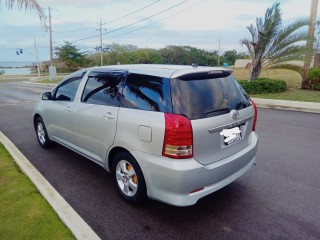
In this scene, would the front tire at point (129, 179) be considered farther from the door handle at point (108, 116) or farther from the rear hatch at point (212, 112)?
the rear hatch at point (212, 112)

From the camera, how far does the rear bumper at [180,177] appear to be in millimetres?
2689

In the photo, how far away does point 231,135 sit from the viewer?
3119 mm

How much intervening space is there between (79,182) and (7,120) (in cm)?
618

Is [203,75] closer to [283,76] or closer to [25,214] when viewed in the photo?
[25,214]

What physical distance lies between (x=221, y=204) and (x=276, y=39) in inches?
507

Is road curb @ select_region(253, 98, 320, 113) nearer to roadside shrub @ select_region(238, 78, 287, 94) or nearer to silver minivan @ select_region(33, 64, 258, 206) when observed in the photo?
roadside shrub @ select_region(238, 78, 287, 94)

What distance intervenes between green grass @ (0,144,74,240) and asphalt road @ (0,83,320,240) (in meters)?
0.34

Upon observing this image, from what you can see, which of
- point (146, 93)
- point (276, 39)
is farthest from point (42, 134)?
point (276, 39)

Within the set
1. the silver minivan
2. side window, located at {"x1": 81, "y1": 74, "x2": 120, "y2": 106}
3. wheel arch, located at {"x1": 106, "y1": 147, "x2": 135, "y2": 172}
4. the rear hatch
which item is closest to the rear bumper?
the silver minivan

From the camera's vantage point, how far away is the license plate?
3.03 metres

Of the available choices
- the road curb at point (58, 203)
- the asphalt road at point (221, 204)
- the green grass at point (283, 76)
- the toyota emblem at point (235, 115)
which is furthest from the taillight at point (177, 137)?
the green grass at point (283, 76)

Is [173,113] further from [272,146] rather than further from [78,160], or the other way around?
[272,146]

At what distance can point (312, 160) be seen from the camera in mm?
4777

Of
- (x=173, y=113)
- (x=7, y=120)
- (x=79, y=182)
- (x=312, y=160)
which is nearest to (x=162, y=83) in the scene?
(x=173, y=113)
